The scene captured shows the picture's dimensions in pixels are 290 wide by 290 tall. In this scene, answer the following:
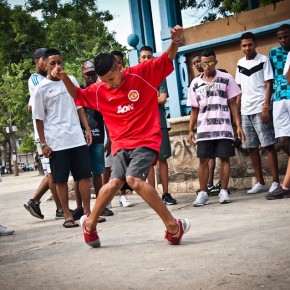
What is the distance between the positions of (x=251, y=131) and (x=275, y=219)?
92.5 inches

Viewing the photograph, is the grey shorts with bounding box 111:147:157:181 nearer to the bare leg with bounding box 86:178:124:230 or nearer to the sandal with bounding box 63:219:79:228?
the bare leg with bounding box 86:178:124:230

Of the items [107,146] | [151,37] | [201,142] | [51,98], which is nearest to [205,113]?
[201,142]

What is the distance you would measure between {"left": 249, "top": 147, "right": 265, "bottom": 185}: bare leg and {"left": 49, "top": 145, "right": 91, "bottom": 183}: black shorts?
231 cm

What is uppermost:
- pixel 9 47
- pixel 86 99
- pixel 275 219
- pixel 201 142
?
pixel 9 47

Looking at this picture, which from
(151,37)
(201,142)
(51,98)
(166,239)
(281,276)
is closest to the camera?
(281,276)

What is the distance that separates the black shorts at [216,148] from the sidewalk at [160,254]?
69 centimetres

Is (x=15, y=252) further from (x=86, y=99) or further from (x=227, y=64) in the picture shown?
(x=227, y=64)

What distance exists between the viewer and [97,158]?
6.80m

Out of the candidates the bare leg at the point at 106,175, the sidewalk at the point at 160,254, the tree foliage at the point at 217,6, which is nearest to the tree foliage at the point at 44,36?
the tree foliage at the point at 217,6

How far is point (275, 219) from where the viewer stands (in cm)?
494

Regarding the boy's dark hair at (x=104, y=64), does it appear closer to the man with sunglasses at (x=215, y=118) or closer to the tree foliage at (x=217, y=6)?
the man with sunglasses at (x=215, y=118)

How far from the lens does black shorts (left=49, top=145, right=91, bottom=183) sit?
5934 mm

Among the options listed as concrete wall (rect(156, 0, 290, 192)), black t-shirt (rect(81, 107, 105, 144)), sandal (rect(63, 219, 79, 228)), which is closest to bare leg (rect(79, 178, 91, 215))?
sandal (rect(63, 219, 79, 228))

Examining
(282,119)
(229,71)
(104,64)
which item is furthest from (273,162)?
(104,64)
